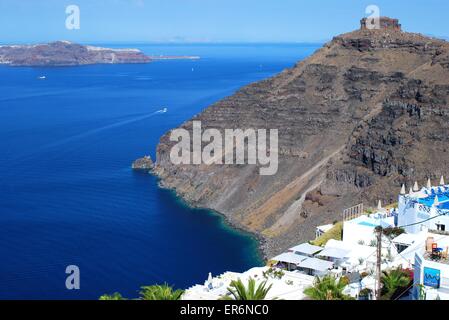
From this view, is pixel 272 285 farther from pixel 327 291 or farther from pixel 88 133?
pixel 88 133

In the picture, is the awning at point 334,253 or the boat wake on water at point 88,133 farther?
the boat wake on water at point 88,133

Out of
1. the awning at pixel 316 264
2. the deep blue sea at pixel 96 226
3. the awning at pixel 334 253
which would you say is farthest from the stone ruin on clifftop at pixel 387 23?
the awning at pixel 316 264

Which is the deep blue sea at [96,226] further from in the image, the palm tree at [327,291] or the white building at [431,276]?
the white building at [431,276]

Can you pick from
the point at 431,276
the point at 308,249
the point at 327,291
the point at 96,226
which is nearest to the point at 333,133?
the point at 96,226

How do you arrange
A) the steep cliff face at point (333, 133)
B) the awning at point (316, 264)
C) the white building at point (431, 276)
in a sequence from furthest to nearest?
the steep cliff face at point (333, 133) → the awning at point (316, 264) → the white building at point (431, 276)

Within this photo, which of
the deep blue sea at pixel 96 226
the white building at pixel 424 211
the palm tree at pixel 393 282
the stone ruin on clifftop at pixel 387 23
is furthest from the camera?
the stone ruin on clifftop at pixel 387 23

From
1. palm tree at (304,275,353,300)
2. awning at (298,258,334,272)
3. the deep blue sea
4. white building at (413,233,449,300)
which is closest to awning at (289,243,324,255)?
awning at (298,258,334,272)
